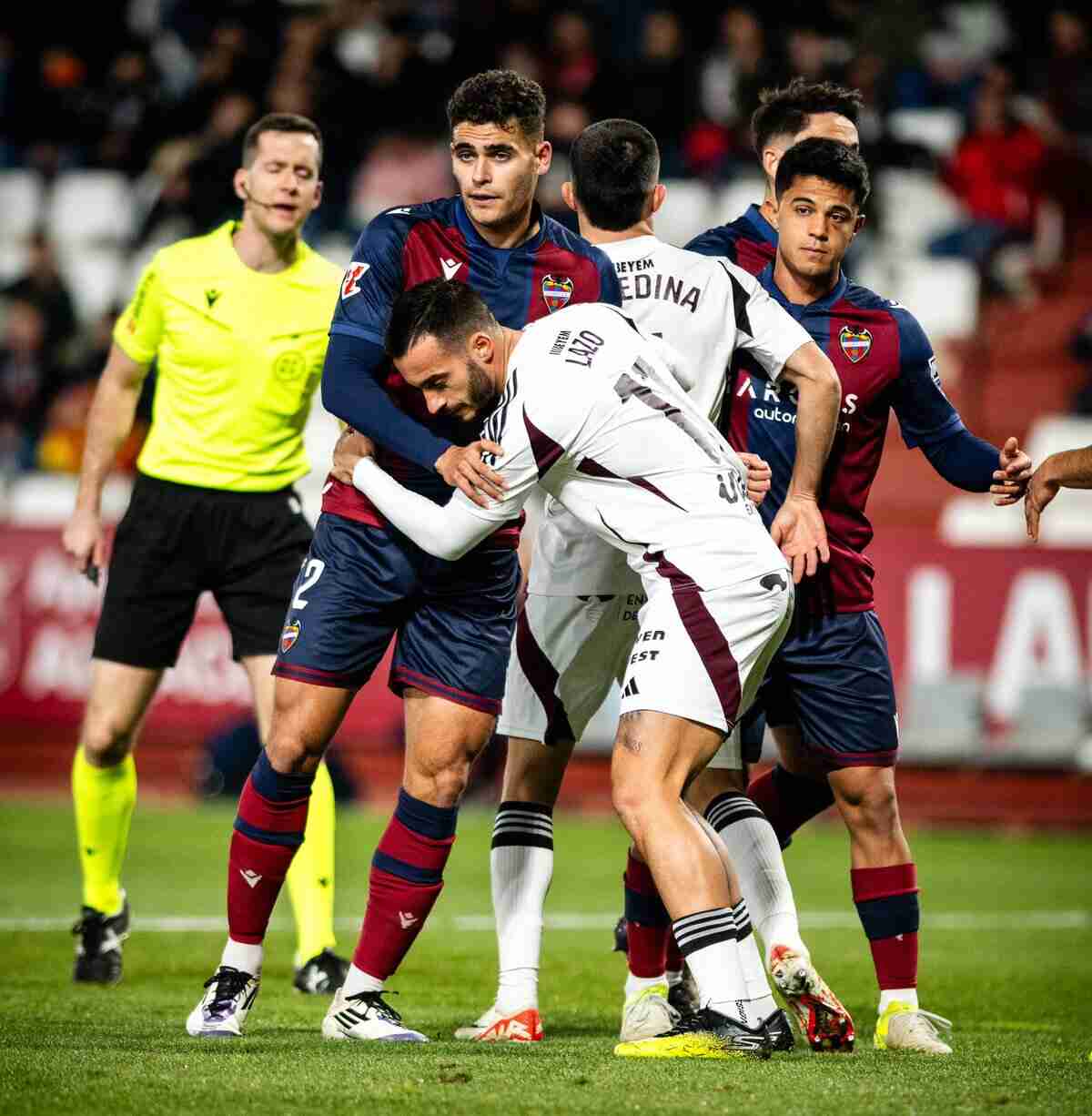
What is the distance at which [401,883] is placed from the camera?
209 inches

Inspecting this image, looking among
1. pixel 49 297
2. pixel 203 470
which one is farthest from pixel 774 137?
pixel 49 297

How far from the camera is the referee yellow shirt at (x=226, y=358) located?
6855mm

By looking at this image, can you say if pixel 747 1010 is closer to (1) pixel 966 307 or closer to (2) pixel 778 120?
(2) pixel 778 120

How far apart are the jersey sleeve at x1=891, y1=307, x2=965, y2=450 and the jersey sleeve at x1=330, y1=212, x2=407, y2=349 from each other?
5.03 ft

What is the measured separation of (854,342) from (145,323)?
2.68 meters

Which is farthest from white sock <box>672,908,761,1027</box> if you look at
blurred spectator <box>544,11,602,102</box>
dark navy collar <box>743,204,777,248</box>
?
blurred spectator <box>544,11,602,102</box>

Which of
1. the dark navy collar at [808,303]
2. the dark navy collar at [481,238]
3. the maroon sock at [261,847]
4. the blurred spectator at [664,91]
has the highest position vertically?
the blurred spectator at [664,91]

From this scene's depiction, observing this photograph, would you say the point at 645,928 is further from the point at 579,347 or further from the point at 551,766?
the point at 579,347

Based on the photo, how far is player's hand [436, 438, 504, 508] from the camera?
4906 millimetres

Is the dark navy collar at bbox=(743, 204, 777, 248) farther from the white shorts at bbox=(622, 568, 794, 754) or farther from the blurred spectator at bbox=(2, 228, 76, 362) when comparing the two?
the blurred spectator at bbox=(2, 228, 76, 362)

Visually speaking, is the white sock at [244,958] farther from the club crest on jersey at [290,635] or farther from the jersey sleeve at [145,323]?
the jersey sleeve at [145,323]

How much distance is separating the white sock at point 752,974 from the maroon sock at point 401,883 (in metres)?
0.85

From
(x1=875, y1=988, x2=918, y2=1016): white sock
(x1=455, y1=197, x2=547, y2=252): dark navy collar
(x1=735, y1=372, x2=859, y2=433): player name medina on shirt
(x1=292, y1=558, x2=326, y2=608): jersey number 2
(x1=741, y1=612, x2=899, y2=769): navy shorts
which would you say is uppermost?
(x1=455, y1=197, x2=547, y2=252): dark navy collar

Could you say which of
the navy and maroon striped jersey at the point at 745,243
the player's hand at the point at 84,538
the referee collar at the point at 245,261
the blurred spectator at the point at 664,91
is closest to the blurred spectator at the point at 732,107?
the blurred spectator at the point at 664,91
